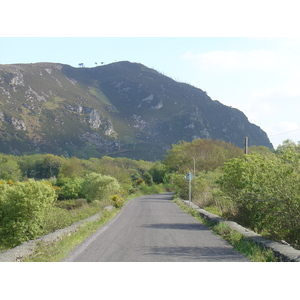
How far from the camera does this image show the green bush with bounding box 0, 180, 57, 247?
2003 centimetres

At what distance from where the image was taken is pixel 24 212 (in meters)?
20.6

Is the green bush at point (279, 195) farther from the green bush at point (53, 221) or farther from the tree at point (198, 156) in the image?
the tree at point (198, 156)

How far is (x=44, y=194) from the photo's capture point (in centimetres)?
2108

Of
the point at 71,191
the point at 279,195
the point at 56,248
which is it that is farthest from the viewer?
the point at 71,191

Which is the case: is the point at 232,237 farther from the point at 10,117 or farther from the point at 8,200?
the point at 10,117

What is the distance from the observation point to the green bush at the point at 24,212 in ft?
65.7

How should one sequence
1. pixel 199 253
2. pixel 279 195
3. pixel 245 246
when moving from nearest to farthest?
1. pixel 199 253
2. pixel 245 246
3. pixel 279 195

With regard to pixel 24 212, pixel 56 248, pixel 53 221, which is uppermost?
pixel 24 212

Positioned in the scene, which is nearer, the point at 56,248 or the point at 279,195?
the point at 56,248

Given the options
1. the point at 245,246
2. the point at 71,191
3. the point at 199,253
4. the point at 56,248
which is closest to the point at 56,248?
the point at 56,248

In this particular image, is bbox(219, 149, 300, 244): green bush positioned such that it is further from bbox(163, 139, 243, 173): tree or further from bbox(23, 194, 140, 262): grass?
bbox(163, 139, 243, 173): tree

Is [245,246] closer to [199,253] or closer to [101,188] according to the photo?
[199,253]

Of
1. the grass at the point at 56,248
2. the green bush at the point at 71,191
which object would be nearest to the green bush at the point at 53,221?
the grass at the point at 56,248

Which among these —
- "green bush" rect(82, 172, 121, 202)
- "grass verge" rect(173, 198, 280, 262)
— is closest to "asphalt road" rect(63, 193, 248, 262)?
"grass verge" rect(173, 198, 280, 262)
